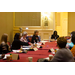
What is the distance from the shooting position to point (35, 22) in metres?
9.69

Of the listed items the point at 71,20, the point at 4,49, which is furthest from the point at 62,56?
the point at 71,20

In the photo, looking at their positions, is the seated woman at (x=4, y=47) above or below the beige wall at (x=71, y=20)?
below

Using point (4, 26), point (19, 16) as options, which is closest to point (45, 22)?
point (19, 16)

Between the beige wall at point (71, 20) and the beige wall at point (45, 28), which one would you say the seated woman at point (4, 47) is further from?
the beige wall at point (71, 20)

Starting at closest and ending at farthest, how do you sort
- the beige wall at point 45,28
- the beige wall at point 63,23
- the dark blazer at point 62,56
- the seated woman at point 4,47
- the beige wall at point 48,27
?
1. the dark blazer at point 62,56
2. the seated woman at point 4,47
3. the beige wall at point 48,27
4. the beige wall at point 45,28
5. the beige wall at point 63,23

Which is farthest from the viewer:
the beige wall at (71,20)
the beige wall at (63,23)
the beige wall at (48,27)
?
the beige wall at (63,23)

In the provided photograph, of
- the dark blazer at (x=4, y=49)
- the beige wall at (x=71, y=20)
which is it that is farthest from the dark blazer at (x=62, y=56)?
the beige wall at (x=71, y=20)

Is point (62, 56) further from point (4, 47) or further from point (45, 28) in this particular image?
point (45, 28)

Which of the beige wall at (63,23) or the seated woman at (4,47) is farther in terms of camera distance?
the beige wall at (63,23)

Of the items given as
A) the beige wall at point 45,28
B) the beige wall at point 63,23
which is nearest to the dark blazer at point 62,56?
the beige wall at point 45,28

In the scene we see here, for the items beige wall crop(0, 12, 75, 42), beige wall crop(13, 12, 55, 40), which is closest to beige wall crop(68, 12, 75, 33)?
beige wall crop(0, 12, 75, 42)

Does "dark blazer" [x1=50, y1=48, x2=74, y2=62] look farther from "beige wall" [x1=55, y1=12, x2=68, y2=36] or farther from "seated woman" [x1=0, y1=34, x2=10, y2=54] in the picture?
"beige wall" [x1=55, y1=12, x2=68, y2=36]
